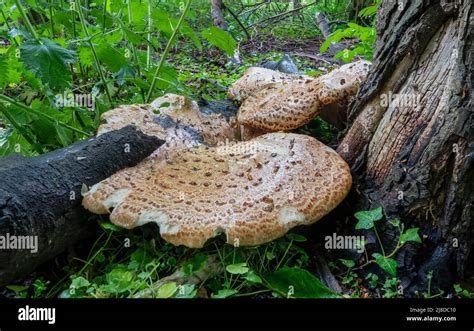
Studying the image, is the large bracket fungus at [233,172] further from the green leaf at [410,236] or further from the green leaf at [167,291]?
the green leaf at [410,236]

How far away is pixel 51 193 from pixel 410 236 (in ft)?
6.83

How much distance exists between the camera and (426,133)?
251 centimetres

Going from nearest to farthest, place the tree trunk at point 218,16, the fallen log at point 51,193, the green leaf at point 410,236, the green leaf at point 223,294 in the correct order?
1. the fallen log at point 51,193
2. the green leaf at point 223,294
3. the green leaf at point 410,236
4. the tree trunk at point 218,16

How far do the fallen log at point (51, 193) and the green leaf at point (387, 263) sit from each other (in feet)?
5.40

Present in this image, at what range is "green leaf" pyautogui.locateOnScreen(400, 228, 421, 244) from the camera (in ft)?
8.06

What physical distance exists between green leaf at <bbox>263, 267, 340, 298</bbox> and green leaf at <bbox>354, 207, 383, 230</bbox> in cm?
45

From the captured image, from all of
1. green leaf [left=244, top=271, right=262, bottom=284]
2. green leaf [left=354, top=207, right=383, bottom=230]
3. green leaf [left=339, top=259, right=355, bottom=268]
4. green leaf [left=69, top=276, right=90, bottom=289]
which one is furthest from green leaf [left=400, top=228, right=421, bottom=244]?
green leaf [left=69, top=276, right=90, bottom=289]

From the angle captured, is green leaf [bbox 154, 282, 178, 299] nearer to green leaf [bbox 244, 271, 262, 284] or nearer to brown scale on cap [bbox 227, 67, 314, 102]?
green leaf [bbox 244, 271, 262, 284]

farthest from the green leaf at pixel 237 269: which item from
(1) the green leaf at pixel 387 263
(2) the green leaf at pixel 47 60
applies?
(2) the green leaf at pixel 47 60

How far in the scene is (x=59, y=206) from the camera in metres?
2.48

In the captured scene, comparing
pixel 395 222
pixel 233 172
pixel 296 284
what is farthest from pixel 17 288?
pixel 395 222

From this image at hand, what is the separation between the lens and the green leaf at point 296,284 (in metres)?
2.42

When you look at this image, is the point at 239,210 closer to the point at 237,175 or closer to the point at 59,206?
the point at 237,175

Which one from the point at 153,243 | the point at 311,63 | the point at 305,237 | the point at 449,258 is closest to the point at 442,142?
the point at 449,258
